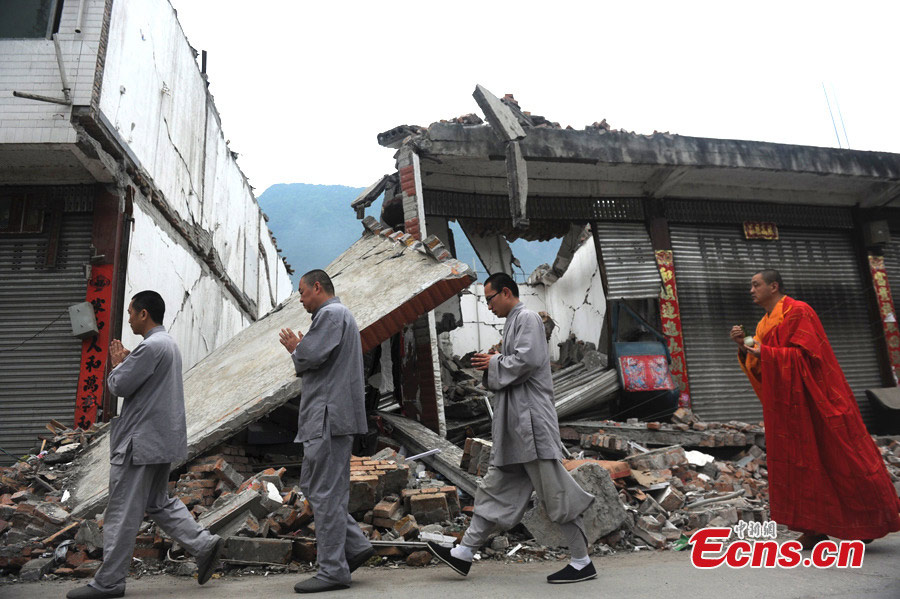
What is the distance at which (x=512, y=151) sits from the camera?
7.05 meters

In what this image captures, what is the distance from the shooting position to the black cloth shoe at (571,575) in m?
2.73

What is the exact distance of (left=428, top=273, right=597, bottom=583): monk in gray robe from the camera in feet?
9.38

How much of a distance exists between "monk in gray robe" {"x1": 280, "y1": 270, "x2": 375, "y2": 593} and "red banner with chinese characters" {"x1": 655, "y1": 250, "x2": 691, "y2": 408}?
20.9 feet

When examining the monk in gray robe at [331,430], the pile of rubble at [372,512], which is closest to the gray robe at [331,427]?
the monk in gray robe at [331,430]

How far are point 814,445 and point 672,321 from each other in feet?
16.4

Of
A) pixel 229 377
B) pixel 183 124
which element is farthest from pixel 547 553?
pixel 183 124

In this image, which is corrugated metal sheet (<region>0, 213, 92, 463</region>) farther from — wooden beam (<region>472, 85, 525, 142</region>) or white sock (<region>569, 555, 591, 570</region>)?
white sock (<region>569, 555, 591, 570</region>)

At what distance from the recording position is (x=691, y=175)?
Result: 8.59 meters

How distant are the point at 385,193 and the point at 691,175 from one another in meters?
4.75

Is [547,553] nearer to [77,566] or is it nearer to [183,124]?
[77,566]

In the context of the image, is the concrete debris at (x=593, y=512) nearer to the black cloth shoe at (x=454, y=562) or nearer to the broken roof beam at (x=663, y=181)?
the black cloth shoe at (x=454, y=562)

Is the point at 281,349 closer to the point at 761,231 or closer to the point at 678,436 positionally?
the point at 678,436

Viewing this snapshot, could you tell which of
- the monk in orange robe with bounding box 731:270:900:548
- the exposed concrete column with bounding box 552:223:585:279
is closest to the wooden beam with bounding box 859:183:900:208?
the exposed concrete column with bounding box 552:223:585:279

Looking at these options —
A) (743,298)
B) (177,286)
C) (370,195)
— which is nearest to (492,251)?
(370,195)
